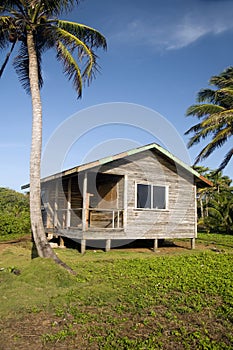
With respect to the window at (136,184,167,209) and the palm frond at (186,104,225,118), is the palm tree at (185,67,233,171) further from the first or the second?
the window at (136,184,167,209)

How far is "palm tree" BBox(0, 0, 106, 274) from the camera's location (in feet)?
32.6

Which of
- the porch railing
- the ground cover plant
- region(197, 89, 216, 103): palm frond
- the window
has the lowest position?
the ground cover plant

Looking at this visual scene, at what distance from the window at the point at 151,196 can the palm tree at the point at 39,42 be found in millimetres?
6116

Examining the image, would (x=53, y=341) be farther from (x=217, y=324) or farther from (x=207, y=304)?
(x=207, y=304)

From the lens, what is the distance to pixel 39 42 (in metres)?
12.1

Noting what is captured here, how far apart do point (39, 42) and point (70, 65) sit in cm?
178

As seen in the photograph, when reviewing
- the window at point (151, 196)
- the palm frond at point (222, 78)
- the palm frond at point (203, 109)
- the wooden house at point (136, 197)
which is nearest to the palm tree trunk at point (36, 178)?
the wooden house at point (136, 197)

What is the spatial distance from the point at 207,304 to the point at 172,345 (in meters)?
2.23

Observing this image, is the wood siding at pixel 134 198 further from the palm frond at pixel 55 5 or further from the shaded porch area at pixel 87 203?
the palm frond at pixel 55 5

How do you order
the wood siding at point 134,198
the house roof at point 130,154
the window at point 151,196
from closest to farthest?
1. the house roof at point 130,154
2. the wood siding at point 134,198
3. the window at point 151,196

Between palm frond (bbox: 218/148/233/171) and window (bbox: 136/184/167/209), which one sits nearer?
window (bbox: 136/184/167/209)

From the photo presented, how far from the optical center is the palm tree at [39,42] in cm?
995

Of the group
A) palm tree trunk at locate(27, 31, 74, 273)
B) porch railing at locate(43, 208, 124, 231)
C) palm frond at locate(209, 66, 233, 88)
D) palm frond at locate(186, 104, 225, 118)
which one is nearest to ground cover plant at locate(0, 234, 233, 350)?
palm tree trunk at locate(27, 31, 74, 273)

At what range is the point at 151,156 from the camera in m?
16.4
